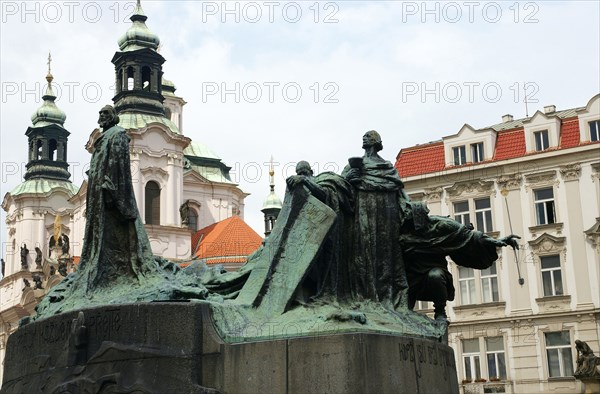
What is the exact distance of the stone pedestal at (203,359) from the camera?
30.3 ft

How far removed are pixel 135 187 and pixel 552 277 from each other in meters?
29.4

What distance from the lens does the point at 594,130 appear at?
3350 cm

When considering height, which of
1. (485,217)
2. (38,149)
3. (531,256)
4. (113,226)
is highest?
(38,149)

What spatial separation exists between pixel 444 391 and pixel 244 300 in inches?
88.2

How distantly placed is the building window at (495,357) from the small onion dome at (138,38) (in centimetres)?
3266

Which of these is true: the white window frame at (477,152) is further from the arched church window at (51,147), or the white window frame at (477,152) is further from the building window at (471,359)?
the arched church window at (51,147)

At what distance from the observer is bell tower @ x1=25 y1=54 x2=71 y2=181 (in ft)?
228

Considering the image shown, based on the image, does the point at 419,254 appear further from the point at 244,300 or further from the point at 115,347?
the point at 115,347

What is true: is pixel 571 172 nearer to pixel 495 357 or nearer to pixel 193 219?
pixel 495 357

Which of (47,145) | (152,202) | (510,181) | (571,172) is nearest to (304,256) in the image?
(571,172)

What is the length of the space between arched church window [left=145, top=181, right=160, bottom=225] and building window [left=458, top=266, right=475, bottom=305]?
1055 inches

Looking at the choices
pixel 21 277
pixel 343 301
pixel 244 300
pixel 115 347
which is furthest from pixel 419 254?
pixel 21 277

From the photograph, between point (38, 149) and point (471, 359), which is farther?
point (38, 149)

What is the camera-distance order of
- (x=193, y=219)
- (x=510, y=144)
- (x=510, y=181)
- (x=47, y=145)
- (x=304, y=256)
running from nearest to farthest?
(x=304, y=256), (x=510, y=181), (x=510, y=144), (x=193, y=219), (x=47, y=145)
